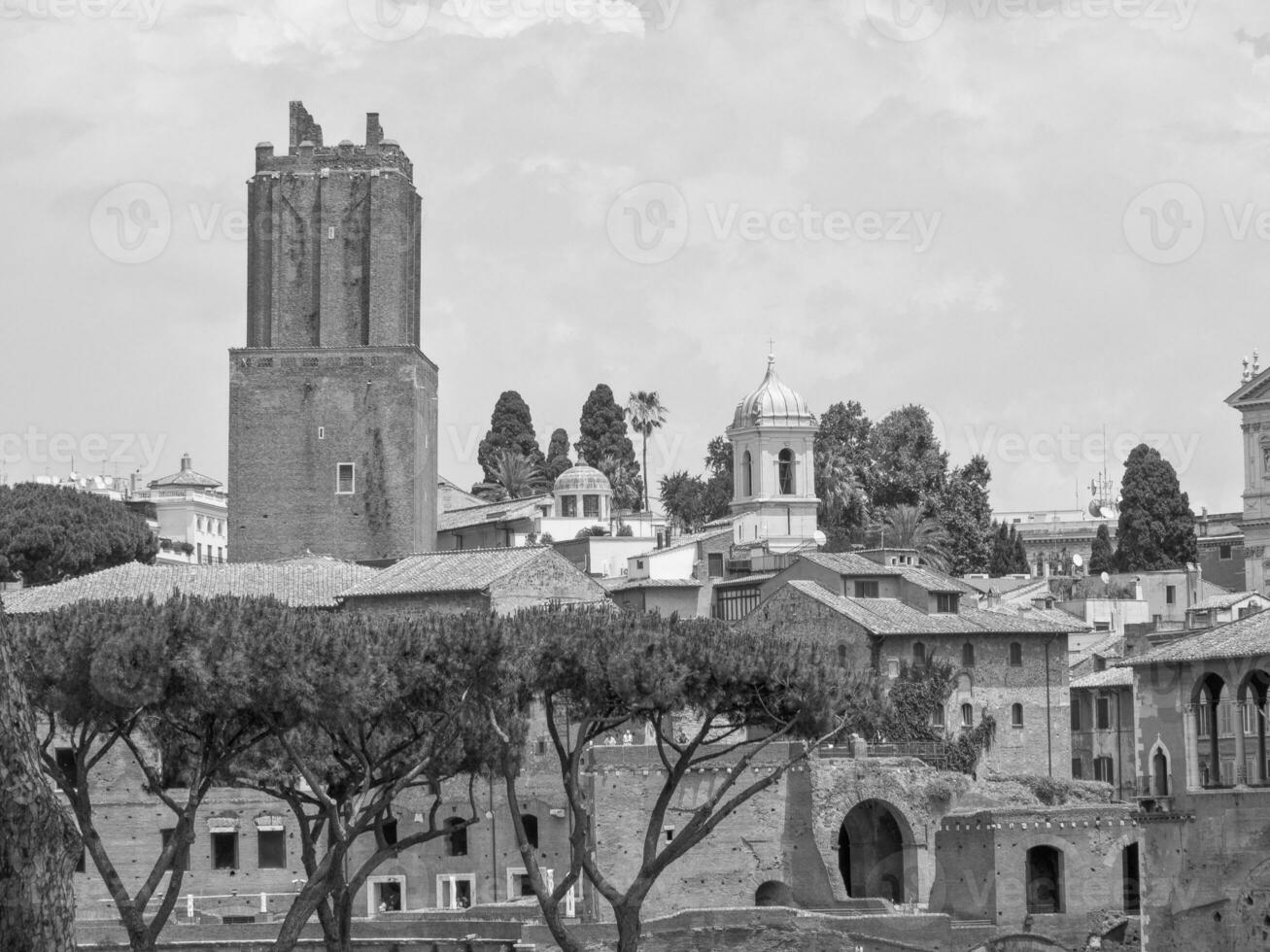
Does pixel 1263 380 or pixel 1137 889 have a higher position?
pixel 1263 380

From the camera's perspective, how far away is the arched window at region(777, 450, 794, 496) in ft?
326

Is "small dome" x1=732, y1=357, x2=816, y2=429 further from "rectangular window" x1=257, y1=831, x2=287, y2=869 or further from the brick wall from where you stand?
"rectangular window" x1=257, y1=831, x2=287, y2=869

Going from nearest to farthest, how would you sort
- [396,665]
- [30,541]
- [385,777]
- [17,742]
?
[17,742] → [396,665] → [385,777] → [30,541]

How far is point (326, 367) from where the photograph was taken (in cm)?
8431

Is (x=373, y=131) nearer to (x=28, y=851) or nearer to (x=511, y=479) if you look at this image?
(x=511, y=479)

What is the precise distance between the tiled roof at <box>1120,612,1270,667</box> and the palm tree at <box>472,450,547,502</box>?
58101 mm

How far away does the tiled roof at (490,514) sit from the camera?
99.1 meters

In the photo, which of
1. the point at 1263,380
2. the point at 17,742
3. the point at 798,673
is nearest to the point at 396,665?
the point at 798,673

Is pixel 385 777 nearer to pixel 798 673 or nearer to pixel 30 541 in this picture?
pixel 798 673

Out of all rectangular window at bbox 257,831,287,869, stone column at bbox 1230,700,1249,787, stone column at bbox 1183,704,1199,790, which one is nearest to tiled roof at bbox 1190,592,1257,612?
stone column at bbox 1183,704,1199,790

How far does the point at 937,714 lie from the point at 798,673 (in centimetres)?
2048

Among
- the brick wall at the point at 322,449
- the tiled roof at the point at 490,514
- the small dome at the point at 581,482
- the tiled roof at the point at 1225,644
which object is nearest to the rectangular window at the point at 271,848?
the tiled roof at the point at 1225,644

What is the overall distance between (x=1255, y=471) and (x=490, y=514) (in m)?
35.0

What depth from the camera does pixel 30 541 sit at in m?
89.4
